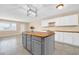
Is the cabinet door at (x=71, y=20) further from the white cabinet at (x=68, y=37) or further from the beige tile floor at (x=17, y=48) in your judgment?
the beige tile floor at (x=17, y=48)

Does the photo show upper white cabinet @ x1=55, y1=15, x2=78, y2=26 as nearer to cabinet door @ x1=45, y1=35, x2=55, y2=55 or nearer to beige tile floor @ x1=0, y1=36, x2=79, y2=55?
cabinet door @ x1=45, y1=35, x2=55, y2=55

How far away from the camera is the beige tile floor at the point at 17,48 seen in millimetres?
2018

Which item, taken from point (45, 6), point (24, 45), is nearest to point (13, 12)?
point (45, 6)

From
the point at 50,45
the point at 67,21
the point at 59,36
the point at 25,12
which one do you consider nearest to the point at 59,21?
the point at 67,21

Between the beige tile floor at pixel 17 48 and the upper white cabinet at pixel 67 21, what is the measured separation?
51 cm

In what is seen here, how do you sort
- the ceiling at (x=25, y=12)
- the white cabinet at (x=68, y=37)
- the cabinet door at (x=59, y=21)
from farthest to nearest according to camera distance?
the cabinet door at (x=59, y=21), the white cabinet at (x=68, y=37), the ceiling at (x=25, y=12)

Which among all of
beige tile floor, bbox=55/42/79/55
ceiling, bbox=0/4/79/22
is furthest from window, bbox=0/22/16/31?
beige tile floor, bbox=55/42/79/55

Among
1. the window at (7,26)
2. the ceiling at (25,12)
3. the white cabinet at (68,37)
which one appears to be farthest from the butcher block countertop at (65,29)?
the window at (7,26)

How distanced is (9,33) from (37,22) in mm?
721

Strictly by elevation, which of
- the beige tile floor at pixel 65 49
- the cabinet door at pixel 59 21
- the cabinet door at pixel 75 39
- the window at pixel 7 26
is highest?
the cabinet door at pixel 59 21

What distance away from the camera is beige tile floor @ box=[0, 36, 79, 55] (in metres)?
2.02

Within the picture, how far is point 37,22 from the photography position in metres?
2.15

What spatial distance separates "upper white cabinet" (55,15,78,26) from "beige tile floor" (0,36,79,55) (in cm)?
51

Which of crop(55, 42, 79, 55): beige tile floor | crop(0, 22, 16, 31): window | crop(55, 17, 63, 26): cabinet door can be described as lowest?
crop(55, 42, 79, 55): beige tile floor
